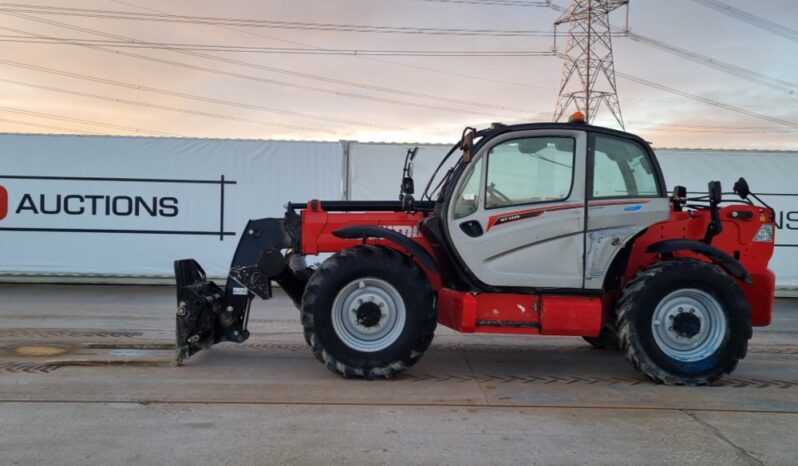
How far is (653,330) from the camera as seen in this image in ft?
19.9

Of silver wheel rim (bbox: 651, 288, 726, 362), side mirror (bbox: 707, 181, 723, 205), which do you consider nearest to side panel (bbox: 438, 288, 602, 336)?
silver wheel rim (bbox: 651, 288, 726, 362)

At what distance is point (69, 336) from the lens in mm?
8250

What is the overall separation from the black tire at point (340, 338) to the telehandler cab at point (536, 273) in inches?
0.4

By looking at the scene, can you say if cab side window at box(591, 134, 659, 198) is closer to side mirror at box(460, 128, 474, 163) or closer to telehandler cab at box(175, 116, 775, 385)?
telehandler cab at box(175, 116, 775, 385)

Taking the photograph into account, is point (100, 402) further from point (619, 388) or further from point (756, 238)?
point (756, 238)

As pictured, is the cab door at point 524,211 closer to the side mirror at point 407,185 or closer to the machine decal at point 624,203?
the machine decal at point 624,203

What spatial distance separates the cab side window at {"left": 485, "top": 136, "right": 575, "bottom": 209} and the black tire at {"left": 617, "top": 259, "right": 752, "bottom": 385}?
1.17m

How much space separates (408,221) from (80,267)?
29.8 feet

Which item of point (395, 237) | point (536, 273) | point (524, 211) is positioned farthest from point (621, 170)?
point (395, 237)

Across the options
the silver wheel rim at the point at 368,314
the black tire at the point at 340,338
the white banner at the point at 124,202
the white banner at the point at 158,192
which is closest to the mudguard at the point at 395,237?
the black tire at the point at 340,338

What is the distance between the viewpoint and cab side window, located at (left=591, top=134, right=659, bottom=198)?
6.21 metres

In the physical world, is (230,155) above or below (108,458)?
above

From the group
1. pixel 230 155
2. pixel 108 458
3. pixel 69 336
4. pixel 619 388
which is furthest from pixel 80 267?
pixel 619 388

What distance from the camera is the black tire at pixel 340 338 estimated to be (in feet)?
19.7
